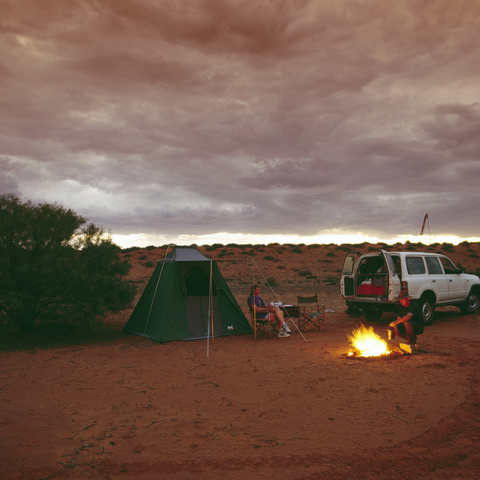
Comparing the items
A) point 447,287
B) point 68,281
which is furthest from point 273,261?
point 68,281

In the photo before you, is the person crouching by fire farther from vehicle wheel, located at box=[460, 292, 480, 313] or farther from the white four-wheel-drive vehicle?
vehicle wheel, located at box=[460, 292, 480, 313]

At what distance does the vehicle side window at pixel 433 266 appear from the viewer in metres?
11.6

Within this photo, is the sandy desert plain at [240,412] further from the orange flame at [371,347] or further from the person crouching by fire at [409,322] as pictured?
the person crouching by fire at [409,322]

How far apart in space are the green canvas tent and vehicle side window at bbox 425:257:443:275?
5.89 meters

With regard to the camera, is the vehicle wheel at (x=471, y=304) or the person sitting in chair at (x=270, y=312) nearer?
the person sitting in chair at (x=270, y=312)

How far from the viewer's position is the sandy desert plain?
372 centimetres

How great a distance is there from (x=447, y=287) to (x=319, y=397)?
8.36m

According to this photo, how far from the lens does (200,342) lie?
10.1 metres

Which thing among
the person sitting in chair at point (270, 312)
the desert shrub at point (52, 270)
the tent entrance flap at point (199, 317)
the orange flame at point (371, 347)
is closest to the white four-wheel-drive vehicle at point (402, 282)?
the orange flame at point (371, 347)

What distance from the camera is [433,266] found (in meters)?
11.7

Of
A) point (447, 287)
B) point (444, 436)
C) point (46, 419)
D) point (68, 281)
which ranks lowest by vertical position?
point (444, 436)

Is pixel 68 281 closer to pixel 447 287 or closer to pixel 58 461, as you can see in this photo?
pixel 58 461

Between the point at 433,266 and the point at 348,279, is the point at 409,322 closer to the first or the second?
the point at 348,279

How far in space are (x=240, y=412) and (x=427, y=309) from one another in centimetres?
847
